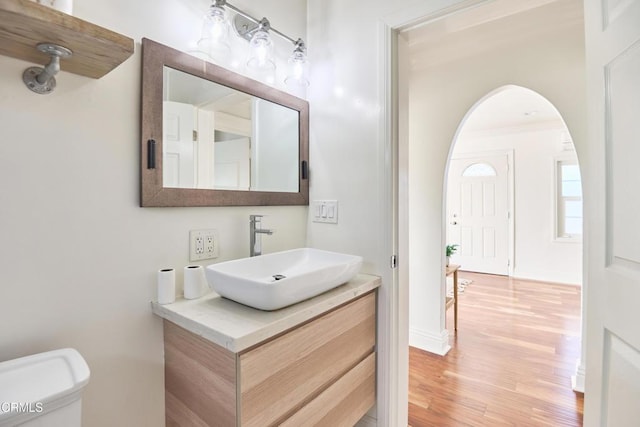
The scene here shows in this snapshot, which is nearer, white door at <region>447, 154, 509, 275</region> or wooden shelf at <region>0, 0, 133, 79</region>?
wooden shelf at <region>0, 0, 133, 79</region>

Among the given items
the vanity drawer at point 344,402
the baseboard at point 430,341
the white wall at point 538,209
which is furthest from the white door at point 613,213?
the white wall at point 538,209

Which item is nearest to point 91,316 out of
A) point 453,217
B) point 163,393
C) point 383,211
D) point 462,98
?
point 163,393

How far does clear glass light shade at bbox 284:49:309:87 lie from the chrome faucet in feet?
2.36

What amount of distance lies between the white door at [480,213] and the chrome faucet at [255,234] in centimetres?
491

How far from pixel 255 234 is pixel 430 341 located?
1975 millimetres

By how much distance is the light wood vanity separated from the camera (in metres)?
0.82

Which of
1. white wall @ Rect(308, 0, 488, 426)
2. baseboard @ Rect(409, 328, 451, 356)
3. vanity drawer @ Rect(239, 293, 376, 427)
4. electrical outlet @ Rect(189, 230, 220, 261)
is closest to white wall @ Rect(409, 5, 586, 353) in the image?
baseboard @ Rect(409, 328, 451, 356)

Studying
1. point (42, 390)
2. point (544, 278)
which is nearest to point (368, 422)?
point (42, 390)

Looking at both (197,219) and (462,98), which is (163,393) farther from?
(462,98)

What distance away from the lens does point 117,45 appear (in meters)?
0.78

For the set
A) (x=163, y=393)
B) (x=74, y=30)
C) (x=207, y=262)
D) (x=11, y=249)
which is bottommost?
(x=163, y=393)

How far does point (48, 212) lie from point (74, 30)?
483mm

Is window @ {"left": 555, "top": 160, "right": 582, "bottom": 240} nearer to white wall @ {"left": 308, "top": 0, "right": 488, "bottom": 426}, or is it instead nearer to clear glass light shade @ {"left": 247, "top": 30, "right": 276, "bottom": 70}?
white wall @ {"left": 308, "top": 0, "right": 488, "bottom": 426}

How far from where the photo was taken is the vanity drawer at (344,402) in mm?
1014
